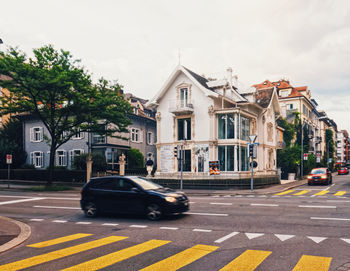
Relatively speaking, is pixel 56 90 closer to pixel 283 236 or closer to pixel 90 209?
pixel 90 209

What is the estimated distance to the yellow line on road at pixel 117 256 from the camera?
20.9 ft

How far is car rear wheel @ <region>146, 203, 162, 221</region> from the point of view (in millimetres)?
11664

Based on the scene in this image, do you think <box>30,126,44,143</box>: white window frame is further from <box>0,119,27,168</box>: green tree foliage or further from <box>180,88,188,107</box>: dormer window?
<box>180,88,188,107</box>: dormer window

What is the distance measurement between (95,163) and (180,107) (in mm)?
10602

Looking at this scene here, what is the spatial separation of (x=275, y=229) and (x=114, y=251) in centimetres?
476

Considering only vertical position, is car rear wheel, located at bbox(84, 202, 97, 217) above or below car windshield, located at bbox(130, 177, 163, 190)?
below


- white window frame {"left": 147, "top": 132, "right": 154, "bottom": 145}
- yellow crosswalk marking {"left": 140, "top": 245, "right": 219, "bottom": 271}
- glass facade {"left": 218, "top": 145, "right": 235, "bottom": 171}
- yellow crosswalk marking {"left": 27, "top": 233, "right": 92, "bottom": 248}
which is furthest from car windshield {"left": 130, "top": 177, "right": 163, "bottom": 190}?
white window frame {"left": 147, "top": 132, "right": 154, "bottom": 145}

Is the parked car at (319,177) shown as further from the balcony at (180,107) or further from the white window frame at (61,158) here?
the white window frame at (61,158)

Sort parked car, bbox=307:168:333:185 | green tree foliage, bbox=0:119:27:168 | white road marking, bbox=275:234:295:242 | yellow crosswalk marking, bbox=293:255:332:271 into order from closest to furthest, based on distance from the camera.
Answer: yellow crosswalk marking, bbox=293:255:332:271, white road marking, bbox=275:234:295:242, parked car, bbox=307:168:333:185, green tree foliage, bbox=0:119:27:168

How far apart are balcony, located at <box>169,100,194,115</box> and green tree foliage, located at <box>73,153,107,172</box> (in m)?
9.22

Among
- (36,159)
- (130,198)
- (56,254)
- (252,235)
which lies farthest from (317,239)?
(36,159)

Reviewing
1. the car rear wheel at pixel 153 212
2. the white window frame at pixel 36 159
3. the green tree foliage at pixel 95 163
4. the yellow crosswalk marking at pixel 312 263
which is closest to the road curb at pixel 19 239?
the car rear wheel at pixel 153 212

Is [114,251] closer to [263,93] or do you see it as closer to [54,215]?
[54,215]

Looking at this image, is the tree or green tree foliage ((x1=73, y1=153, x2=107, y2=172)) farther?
green tree foliage ((x1=73, y1=153, x2=107, y2=172))
